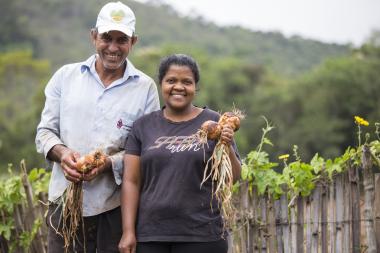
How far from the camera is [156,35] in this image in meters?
65.6

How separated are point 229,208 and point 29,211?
219cm

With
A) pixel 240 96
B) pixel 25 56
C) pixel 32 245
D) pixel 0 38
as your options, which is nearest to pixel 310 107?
pixel 240 96

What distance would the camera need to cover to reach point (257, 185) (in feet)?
14.9

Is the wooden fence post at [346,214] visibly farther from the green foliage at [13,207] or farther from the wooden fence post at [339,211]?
the green foliage at [13,207]

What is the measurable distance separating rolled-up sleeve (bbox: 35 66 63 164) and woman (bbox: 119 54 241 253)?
467 millimetres

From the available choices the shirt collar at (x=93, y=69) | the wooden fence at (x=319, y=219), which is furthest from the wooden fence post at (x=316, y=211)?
the shirt collar at (x=93, y=69)

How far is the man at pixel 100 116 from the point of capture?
3818 mm

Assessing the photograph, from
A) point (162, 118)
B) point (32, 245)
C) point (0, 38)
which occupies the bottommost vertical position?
point (32, 245)

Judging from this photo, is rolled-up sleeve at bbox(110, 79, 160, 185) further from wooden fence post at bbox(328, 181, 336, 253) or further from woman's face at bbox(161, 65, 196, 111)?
wooden fence post at bbox(328, 181, 336, 253)

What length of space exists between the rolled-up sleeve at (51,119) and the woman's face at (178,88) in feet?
2.16

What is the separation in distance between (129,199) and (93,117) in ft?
1.67

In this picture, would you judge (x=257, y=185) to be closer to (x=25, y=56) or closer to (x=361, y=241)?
(x=361, y=241)

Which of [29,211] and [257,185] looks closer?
[257,185]

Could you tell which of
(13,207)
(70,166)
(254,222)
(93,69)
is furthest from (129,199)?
(13,207)
